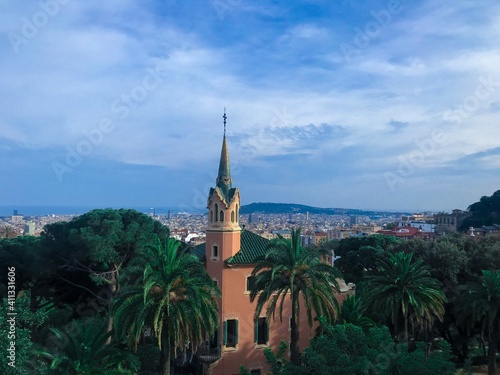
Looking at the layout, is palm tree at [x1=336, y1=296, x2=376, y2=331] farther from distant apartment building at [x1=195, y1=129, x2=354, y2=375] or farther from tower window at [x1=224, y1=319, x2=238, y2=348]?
tower window at [x1=224, y1=319, x2=238, y2=348]

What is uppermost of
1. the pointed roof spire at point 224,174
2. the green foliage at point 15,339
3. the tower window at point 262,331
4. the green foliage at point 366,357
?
the pointed roof spire at point 224,174

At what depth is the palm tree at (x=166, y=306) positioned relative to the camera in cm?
1778

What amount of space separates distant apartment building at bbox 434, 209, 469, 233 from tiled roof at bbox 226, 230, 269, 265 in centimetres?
9712

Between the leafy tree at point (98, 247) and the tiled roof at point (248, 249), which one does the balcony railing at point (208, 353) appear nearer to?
the tiled roof at point (248, 249)

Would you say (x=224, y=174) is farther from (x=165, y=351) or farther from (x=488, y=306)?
(x=488, y=306)

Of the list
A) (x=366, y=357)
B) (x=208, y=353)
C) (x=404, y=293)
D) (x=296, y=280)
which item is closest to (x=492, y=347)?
(x=404, y=293)

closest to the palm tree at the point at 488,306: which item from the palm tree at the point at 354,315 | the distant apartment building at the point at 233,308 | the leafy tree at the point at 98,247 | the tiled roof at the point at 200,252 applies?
the palm tree at the point at 354,315

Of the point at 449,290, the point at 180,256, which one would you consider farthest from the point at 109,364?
the point at 449,290

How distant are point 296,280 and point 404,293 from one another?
5.53m

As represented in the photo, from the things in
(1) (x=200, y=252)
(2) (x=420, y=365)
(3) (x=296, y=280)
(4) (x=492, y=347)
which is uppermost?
(1) (x=200, y=252)

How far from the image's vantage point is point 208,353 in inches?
997

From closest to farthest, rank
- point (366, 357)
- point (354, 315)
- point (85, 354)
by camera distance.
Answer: point (366, 357), point (85, 354), point (354, 315)

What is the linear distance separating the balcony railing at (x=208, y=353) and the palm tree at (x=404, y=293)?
8.61 m

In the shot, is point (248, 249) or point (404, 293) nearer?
Answer: point (404, 293)
